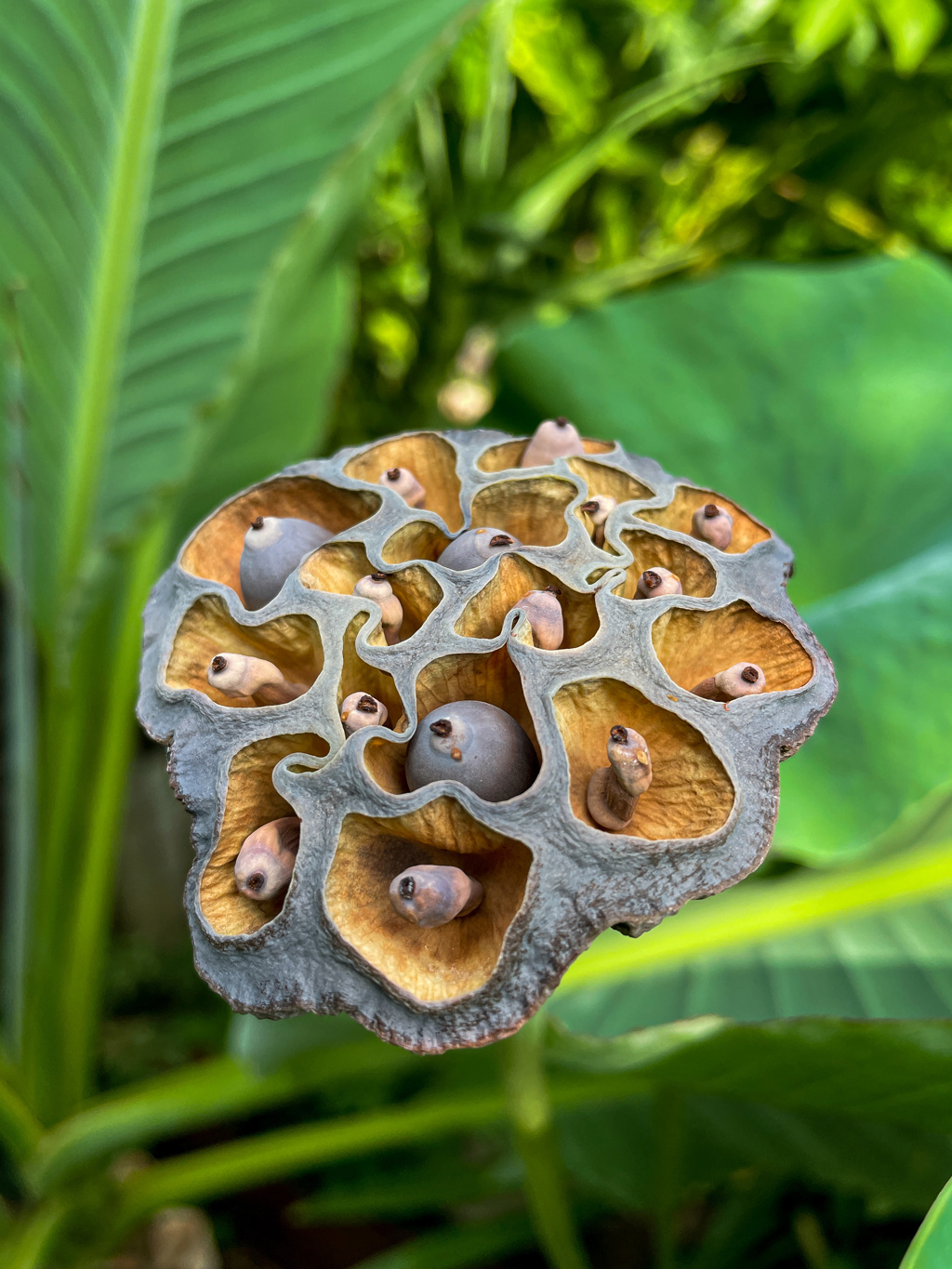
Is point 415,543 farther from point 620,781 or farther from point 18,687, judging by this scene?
point 18,687

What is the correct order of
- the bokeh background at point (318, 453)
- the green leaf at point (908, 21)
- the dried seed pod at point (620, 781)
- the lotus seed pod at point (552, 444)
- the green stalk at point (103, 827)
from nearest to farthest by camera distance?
the dried seed pod at point (620, 781) → the lotus seed pod at point (552, 444) → the bokeh background at point (318, 453) → the green stalk at point (103, 827) → the green leaf at point (908, 21)

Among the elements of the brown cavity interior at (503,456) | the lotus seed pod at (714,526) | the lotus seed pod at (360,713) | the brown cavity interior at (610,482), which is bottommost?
the lotus seed pod at (714,526)

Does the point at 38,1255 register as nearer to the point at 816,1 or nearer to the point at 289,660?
the point at 289,660

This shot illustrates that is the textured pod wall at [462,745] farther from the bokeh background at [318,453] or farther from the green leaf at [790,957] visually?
the green leaf at [790,957]

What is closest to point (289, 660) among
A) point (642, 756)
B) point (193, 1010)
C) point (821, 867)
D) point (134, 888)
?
point (642, 756)

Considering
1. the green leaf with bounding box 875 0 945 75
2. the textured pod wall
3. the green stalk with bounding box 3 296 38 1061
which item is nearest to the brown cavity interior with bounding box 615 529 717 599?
the textured pod wall

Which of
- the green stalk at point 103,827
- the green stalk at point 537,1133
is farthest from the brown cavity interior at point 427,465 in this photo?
the green stalk at point 103,827
